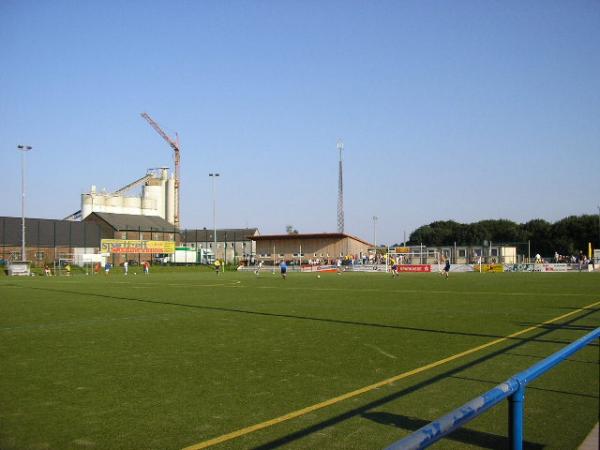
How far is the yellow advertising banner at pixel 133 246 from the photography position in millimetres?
87000

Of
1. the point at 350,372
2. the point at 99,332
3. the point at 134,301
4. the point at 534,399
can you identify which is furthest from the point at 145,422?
the point at 134,301

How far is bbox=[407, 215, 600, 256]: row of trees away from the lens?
104 meters

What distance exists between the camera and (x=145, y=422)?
6180 mm

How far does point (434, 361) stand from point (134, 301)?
56.7 feet

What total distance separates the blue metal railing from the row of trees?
4314 inches

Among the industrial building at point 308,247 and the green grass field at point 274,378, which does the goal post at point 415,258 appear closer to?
the industrial building at point 308,247

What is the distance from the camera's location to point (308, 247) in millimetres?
97438

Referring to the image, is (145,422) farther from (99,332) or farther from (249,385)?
(99,332)

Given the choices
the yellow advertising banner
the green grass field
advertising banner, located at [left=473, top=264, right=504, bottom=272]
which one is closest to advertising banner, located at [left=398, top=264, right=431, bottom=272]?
advertising banner, located at [left=473, top=264, right=504, bottom=272]

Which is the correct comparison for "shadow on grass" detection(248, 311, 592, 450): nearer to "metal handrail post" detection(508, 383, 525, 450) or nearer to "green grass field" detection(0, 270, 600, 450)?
"green grass field" detection(0, 270, 600, 450)

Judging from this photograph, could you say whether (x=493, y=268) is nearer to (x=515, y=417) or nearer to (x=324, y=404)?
(x=324, y=404)

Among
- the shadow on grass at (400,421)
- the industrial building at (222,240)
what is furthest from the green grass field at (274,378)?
the industrial building at (222,240)

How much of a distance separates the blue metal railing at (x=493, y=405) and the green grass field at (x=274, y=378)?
21cm

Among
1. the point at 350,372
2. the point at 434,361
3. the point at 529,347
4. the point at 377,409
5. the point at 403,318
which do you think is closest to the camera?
the point at 377,409
